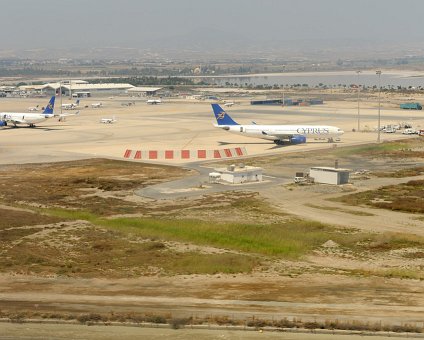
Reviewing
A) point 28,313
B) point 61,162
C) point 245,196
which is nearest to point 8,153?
point 61,162

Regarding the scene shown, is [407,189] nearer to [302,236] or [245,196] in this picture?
[245,196]

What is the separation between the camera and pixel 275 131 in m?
112

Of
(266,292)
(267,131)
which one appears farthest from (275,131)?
(266,292)

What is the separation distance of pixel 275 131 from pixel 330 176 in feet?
119

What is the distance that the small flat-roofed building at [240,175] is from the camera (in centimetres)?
7756

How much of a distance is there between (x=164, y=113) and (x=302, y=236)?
128 meters

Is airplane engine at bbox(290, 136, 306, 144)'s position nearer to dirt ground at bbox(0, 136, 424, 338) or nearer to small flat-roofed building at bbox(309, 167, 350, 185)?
small flat-roofed building at bbox(309, 167, 350, 185)

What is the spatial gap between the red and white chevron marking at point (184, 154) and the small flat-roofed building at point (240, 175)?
62.3ft

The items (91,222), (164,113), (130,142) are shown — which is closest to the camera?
(91,222)

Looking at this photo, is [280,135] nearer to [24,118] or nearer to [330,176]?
[330,176]

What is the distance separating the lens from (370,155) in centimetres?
10144

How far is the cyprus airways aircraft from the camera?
11244cm

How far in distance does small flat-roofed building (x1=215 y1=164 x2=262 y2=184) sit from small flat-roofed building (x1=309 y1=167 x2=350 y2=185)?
18.3ft

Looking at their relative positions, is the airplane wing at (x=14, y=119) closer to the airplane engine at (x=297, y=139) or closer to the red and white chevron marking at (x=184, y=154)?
the red and white chevron marking at (x=184, y=154)
